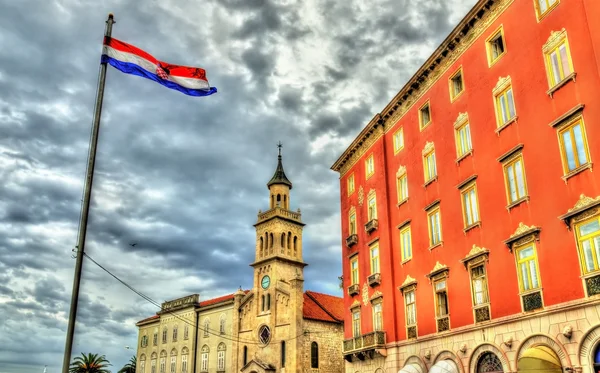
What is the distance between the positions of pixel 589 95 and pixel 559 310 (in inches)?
294

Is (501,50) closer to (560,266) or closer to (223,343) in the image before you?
(560,266)

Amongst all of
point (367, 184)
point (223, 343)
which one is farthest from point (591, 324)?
point (223, 343)

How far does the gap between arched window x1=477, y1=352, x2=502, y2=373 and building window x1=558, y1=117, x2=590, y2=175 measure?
8211mm

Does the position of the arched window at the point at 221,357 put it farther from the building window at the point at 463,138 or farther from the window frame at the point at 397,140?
the building window at the point at 463,138

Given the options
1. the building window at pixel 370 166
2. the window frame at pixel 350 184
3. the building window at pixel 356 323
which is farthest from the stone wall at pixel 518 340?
the window frame at pixel 350 184

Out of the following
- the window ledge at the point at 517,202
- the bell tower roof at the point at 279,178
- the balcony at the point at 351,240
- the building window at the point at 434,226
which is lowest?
the window ledge at the point at 517,202

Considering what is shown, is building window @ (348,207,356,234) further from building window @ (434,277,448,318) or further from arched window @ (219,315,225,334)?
arched window @ (219,315,225,334)

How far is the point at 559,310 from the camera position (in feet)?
60.6

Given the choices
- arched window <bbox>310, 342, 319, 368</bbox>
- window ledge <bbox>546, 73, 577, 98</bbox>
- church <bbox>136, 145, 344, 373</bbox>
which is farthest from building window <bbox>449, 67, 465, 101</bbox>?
arched window <bbox>310, 342, 319, 368</bbox>

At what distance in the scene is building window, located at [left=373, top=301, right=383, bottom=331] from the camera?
31.4 m

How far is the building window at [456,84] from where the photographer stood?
87.9ft

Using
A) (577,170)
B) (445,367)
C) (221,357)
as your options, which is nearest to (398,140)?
(445,367)

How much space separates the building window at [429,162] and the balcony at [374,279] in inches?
275

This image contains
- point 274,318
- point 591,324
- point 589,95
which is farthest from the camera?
point 274,318
